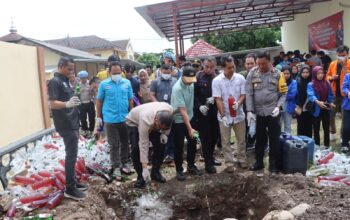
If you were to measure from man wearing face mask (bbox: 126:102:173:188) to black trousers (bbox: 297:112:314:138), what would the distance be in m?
2.92

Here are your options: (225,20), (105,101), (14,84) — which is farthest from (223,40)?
(105,101)

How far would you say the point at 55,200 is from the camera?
14.3ft

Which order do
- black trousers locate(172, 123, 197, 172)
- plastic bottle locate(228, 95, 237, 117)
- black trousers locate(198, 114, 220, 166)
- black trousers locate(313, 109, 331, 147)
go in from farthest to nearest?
black trousers locate(313, 109, 331, 147)
black trousers locate(198, 114, 220, 166)
plastic bottle locate(228, 95, 237, 117)
black trousers locate(172, 123, 197, 172)

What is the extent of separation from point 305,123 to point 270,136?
1.75 m

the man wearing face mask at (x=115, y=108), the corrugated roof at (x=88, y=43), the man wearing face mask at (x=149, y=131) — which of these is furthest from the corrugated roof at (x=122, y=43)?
the man wearing face mask at (x=149, y=131)

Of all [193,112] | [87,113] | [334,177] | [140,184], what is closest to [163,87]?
[193,112]

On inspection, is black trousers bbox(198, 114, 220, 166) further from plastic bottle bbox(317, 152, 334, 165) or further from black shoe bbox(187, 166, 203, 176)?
plastic bottle bbox(317, 152, 334, 165)

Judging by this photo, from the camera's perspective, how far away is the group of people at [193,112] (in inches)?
177

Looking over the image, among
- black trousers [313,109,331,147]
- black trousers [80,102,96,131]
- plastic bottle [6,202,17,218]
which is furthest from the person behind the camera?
black trousers [80,102,96,131]

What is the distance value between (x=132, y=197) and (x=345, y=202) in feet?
8.98

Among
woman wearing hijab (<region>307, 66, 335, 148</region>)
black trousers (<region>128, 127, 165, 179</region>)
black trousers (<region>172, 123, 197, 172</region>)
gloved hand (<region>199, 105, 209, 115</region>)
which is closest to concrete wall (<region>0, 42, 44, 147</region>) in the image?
black trousers (<region>128, 127, 165, 179</region>)

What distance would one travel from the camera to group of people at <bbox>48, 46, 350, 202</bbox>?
4.49 m

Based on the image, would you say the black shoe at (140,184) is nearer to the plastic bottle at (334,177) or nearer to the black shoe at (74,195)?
the black shoe at (74,195)

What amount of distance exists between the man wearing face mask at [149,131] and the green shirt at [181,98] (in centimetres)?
31
